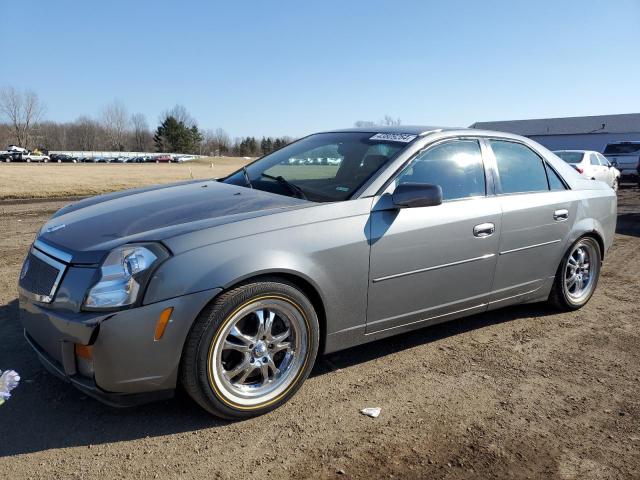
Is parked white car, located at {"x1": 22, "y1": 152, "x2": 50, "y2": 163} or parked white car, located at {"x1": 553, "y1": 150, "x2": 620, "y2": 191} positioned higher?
parked white car, located at {"x1": 553, "y1": 150, "x2": 620, "y2": 191}

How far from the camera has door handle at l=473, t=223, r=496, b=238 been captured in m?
3.70

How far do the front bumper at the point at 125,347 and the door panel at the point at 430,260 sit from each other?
1159mm

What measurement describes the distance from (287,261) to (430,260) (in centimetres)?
111

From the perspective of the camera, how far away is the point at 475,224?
3697mm

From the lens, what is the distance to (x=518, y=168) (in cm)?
428

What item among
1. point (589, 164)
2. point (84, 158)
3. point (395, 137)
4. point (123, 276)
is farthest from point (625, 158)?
point (84, 158)

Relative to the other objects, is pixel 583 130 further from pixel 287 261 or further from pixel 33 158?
pixel 33 158

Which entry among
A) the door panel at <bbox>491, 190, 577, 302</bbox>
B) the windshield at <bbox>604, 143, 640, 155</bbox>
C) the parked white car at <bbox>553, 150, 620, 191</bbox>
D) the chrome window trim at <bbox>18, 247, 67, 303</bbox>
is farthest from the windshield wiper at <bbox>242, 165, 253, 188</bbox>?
the windshield at <bbox>604, 143, 640, 155</bbox>

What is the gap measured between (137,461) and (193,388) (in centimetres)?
42

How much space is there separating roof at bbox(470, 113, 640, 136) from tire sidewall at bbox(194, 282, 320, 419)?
56.7 m

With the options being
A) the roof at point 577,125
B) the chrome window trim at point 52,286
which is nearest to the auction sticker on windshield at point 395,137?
the chrome window trim at point 52,286

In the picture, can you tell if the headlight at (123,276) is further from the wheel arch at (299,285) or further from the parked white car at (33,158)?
the parked white car at (33,158)

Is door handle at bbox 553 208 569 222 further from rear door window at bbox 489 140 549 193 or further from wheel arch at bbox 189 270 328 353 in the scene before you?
wheel arch at bbox 189 270 328 353

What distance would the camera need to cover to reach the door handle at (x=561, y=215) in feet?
14.3
